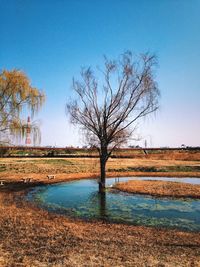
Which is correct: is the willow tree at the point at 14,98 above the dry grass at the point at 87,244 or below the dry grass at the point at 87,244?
above

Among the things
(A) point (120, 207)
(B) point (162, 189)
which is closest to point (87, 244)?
(A) point (120, 207)

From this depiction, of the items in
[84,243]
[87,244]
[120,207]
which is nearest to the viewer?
[87,244]

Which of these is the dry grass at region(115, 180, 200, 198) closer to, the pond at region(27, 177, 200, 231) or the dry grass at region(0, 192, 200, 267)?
the pond at region(27, 177, 200, 231)

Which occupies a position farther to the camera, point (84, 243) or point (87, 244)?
point (84, 243)

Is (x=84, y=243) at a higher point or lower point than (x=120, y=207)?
higher

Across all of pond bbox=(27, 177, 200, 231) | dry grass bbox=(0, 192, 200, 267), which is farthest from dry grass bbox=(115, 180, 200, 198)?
dry grass bbox=(0, 192, 200, 267)

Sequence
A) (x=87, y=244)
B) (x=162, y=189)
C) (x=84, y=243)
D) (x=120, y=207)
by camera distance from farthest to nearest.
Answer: (x=162, y=189)
(x=120, y=207)
(x=84, y=243)
(x=87, y=244)

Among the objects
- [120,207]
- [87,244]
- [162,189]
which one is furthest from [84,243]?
[162,189]

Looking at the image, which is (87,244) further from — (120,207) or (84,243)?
(120,207)

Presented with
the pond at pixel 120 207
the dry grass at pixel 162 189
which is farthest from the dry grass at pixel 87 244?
the dry grass at pixel 162 189

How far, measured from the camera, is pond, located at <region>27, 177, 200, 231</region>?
13664 millimetres

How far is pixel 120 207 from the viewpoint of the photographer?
1639cm

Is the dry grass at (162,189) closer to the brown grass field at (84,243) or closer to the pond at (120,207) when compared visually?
the pond at (120,207)

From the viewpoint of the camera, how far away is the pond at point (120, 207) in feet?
44.8
